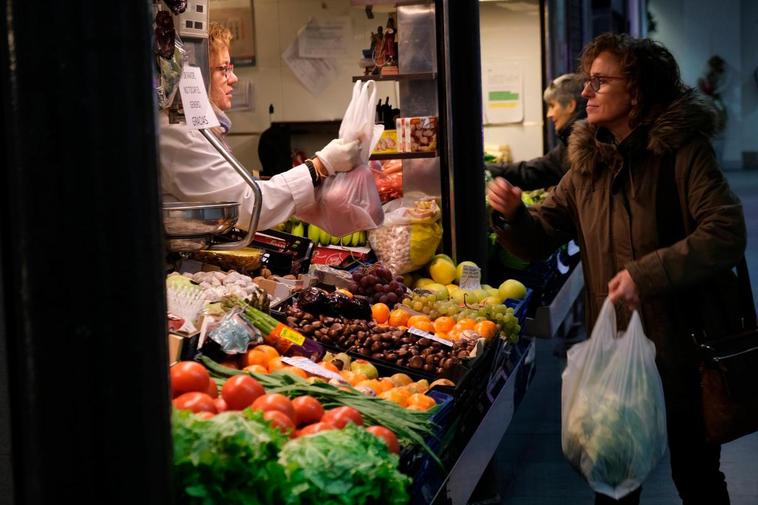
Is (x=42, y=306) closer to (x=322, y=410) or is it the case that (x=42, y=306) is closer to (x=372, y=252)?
(x=322, y=410)

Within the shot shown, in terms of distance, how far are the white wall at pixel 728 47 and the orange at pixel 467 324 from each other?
24.7 m

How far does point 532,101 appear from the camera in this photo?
10062 millimetres

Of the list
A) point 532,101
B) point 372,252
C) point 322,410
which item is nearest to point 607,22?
point 532,101

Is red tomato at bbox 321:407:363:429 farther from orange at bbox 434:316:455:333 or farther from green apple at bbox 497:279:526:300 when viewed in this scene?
green apple at bbox 497:279:526:300

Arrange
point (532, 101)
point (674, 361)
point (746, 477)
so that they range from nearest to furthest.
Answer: point (674, 361), point (746, 477), point (532, 101)

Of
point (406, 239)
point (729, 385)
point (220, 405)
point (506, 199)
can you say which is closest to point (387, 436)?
point (220, 405)

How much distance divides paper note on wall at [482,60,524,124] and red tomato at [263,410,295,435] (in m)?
7.78

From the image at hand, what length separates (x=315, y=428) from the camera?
2.60m

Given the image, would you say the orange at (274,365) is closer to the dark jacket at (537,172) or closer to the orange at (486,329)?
the orange at (486,329)

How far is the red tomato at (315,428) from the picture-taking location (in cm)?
259

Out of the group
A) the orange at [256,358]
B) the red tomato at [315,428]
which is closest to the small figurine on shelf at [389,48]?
the orange at [256,358]

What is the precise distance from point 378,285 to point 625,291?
149 cm

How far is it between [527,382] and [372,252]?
3.25 feet

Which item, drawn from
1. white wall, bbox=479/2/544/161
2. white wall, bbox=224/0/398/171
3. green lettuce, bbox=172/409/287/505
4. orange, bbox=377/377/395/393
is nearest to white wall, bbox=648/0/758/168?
white wall, bbox=479/2/544/161
